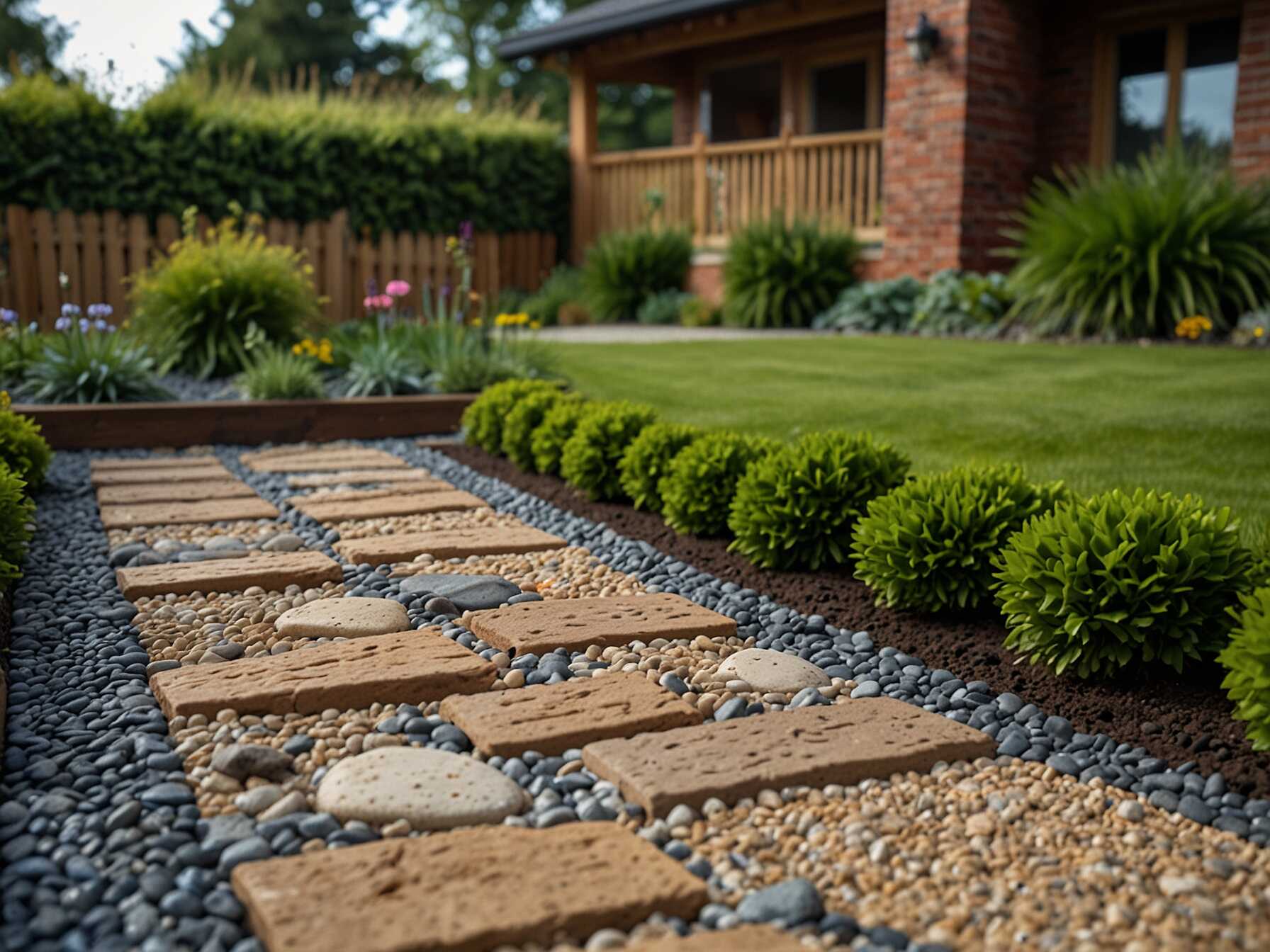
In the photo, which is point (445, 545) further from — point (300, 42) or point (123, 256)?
point (300, 42)

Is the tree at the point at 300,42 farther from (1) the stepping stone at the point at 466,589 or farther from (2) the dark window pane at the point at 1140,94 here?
(1) the stepping stone at the point at 466,589

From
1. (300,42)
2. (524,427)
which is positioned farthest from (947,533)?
(300,42)

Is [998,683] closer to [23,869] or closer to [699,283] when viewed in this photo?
[23,869]

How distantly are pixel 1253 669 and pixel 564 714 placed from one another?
109 cm

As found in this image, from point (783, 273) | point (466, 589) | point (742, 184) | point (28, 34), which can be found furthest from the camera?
point (28, 34)

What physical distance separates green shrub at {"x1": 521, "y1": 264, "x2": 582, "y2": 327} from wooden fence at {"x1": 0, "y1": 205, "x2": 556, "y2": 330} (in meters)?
0.61

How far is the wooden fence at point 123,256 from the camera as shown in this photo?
916 cm

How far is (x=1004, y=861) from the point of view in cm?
159

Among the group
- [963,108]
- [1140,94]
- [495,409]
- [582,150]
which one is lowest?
[495,409]

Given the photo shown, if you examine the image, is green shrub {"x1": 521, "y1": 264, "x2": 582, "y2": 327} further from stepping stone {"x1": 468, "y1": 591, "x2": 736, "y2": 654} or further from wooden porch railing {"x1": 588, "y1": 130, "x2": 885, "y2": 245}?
stepping stone {"x1": 468, "y1": 591, "x2": 736, "y2": 654}

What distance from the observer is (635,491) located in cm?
377

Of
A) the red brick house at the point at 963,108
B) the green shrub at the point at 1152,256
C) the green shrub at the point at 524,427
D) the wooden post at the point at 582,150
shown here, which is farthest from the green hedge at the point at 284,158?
the green shrub at the point at 524,427

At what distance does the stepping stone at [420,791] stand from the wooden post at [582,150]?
11.5m

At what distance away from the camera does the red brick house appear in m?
9.50
